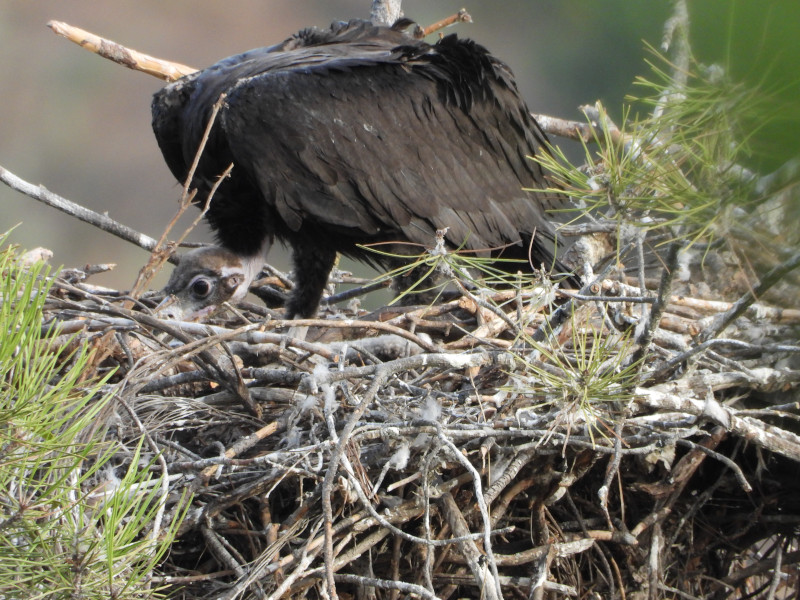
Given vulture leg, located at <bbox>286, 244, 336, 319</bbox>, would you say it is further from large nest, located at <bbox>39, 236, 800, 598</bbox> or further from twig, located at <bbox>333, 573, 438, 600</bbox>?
twig, located at <bbox>333, 573, 438, 600</bbox>

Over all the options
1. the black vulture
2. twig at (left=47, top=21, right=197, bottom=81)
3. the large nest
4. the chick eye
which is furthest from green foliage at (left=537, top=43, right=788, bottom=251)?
twig at (left=47, top=21, right=197, bottom=81)

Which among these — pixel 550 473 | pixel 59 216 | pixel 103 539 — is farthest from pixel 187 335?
pixel 59 216

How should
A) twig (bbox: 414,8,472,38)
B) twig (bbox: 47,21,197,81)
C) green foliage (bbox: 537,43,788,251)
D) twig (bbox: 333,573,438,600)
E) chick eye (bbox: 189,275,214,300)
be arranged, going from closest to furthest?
green foliage (bbox: 537,43,788,251) < twig (bbox: 333,573,438,600) < twig (bbox: 47,21,197,81) < chick eye (bbox: 189,275,214,300) < twig (bbox: 414,8,472,38)

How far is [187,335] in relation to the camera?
200cm

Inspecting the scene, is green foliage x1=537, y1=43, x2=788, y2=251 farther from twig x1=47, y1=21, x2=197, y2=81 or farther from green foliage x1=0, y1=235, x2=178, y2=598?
twig x1=47, y1=21, x2=197, y2=81

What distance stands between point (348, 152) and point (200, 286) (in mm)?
843

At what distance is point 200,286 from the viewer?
328cm

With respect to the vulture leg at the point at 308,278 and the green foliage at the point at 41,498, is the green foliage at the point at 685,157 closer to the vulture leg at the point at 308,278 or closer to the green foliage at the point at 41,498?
the green foliage at the point at 41,498

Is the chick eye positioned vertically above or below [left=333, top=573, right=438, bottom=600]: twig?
above

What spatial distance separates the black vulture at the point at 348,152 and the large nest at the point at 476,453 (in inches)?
25.8

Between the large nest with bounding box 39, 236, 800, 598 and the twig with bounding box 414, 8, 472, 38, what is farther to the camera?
the twig with bounding box 414, 8, 472, 38

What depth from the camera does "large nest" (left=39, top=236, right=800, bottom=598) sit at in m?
1.77

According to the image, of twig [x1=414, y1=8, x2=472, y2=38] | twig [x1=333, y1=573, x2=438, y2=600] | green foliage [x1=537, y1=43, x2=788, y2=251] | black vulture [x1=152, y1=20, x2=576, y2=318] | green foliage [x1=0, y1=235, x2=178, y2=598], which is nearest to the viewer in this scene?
green foliage [x1=537, y1=43, x2=788, y2=251]

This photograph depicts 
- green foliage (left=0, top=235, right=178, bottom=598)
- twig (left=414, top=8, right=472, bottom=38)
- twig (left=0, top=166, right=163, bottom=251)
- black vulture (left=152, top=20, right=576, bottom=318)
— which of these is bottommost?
green foliage (left=0, top=235, right=178, bottom=598)
